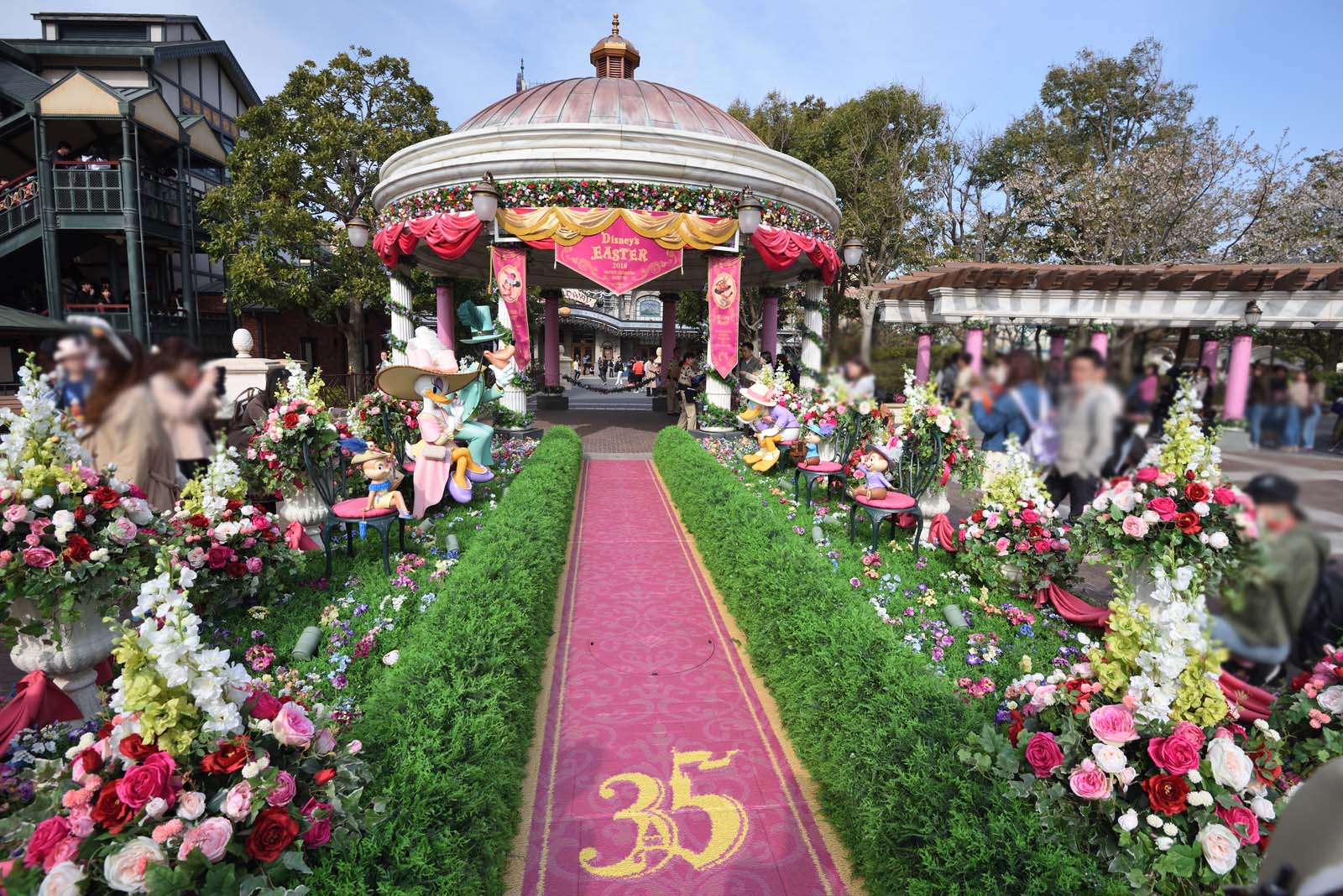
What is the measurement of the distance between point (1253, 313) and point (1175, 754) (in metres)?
1.56

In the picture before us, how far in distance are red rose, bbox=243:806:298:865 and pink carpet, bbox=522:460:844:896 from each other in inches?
51.5

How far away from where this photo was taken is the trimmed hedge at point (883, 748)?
2.38 m

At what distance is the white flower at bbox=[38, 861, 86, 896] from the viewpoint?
1.79 m

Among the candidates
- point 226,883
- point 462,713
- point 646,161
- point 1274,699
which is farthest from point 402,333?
point 1274,699

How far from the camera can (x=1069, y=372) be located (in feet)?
4.04

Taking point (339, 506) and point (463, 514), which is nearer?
point (339, 506)

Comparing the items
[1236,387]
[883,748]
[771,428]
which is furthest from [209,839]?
[771,428]

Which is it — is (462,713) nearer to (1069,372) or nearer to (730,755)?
(730,755)

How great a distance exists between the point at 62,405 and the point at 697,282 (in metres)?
18.0

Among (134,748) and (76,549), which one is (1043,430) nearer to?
(134,748)

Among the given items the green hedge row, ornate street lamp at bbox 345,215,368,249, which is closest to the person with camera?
the green hedge row

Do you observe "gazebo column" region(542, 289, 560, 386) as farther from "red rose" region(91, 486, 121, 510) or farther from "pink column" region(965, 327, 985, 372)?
"pink column" region(965, 327, 985, 372)

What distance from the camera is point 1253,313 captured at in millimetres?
1516

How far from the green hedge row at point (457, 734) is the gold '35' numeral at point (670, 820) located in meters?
0.54
